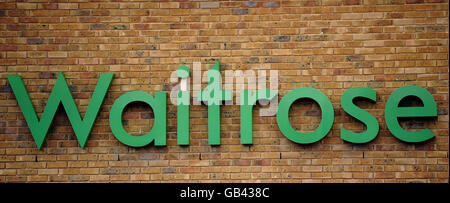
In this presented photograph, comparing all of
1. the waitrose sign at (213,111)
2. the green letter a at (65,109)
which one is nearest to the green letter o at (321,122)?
the waitrose sign at (213,111)

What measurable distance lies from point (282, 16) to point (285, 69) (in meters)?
0.54

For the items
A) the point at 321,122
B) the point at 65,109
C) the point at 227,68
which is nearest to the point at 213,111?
the point at 227,68

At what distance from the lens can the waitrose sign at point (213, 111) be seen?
427 centimetres

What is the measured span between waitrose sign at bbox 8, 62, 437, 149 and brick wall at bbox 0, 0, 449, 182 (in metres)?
0.09

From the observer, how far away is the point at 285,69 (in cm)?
441

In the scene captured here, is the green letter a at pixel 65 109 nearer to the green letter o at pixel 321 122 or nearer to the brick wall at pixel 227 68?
the brick wall at pixel 227 68

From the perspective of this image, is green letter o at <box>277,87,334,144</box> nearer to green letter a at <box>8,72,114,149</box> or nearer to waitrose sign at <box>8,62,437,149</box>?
waitrose sign at <box>8,62,437,149</box>

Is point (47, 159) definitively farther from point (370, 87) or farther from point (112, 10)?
point (370, 87)

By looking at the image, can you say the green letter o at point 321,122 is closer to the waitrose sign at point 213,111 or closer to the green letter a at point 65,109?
the waitrose sign at point 213,111

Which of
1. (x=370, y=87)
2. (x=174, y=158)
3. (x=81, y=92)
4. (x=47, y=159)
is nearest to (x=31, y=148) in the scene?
(x=47, y=159)

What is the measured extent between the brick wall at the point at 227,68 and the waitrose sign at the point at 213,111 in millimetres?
88

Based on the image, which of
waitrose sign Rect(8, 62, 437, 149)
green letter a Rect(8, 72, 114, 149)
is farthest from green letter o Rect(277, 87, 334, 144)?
green letter a Rect(8, 72, 114, 149)

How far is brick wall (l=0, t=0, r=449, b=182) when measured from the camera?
4.34 meters

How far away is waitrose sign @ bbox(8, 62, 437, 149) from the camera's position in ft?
14.0
